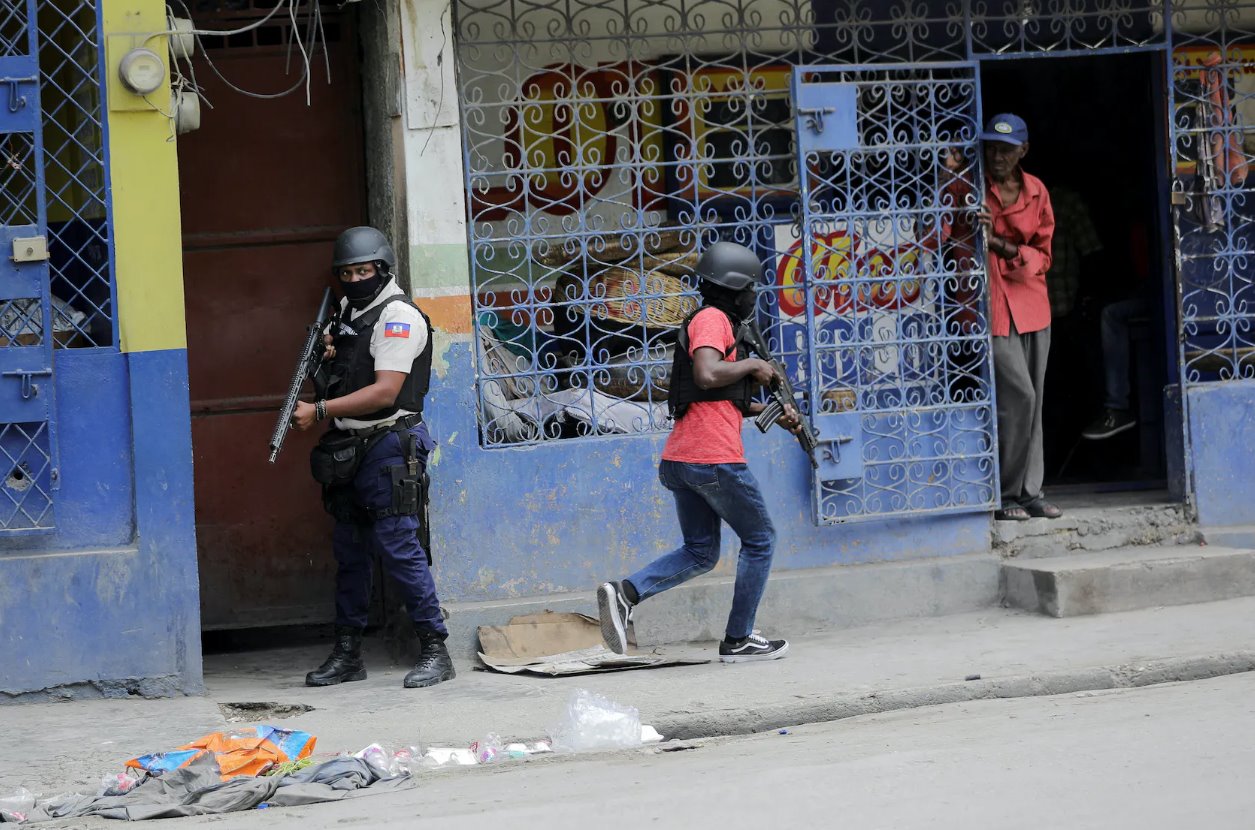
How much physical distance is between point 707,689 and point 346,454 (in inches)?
72.5

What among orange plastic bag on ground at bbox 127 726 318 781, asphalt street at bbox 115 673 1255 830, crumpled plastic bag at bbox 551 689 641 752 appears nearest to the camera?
asphalt street at bbox 115 673 1255 830

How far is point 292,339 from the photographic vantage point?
8031mm

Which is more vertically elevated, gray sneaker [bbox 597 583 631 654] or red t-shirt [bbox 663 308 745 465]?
red t-shirt [bbox 663 308 745 465]

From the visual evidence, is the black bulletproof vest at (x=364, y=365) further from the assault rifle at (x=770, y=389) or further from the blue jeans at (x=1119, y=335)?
the blue jeans at (x=1119, y=335)

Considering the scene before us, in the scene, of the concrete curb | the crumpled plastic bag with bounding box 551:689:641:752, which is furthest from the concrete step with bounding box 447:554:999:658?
the crumpled plastic bag with bounding box 551:689:641:752

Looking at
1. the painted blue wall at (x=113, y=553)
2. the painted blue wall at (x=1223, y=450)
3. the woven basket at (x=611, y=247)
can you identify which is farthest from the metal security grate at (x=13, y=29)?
the painted blue wall at (x=1223, y=450)

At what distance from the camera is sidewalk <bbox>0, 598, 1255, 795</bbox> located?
6.08 metres

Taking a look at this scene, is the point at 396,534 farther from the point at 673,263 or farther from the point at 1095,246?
the point at 1095,246

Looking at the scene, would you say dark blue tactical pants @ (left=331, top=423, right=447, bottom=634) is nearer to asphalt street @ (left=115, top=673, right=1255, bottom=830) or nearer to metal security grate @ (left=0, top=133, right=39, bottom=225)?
asphalt street @ (left=115, top=673, right=1255, bottom=830)

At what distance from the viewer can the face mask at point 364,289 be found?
271 inches

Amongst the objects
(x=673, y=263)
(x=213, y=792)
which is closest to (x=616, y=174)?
(x=673, y=263)

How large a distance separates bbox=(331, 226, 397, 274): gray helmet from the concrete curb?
2.33 m

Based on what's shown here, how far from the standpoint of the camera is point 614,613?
22.5 feet

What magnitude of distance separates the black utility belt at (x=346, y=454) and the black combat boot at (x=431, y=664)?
765 mm
